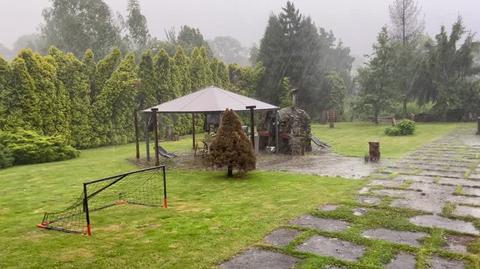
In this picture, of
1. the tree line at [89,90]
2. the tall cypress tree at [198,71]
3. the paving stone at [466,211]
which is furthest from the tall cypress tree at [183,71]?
the paving stone at [466,211]

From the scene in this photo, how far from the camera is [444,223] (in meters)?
5.53

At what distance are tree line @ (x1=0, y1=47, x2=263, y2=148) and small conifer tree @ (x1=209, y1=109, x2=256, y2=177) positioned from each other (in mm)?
5669

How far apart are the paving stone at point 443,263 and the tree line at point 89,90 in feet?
36.8

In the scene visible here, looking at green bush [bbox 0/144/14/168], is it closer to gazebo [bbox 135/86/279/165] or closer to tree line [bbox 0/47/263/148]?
tree line [bbox 0/47/263/148]

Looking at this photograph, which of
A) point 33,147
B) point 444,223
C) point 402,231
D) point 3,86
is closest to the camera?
point 402,231

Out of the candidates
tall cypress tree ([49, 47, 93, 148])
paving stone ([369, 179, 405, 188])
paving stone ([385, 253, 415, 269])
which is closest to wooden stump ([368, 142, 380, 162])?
paving stone ([369, 179, 405, 188])

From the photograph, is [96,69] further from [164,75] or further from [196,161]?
[196,161]

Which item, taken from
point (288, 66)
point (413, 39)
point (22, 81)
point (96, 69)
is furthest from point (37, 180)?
point (413, 39)

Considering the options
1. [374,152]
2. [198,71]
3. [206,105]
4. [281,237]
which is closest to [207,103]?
[206,105]

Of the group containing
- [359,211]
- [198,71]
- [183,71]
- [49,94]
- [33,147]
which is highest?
[198,71]

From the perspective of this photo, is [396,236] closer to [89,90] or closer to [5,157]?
[5,157]

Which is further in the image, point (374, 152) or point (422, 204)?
point (374, 152)

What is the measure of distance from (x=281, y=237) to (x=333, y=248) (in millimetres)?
723

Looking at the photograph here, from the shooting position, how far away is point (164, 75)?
20828mm
